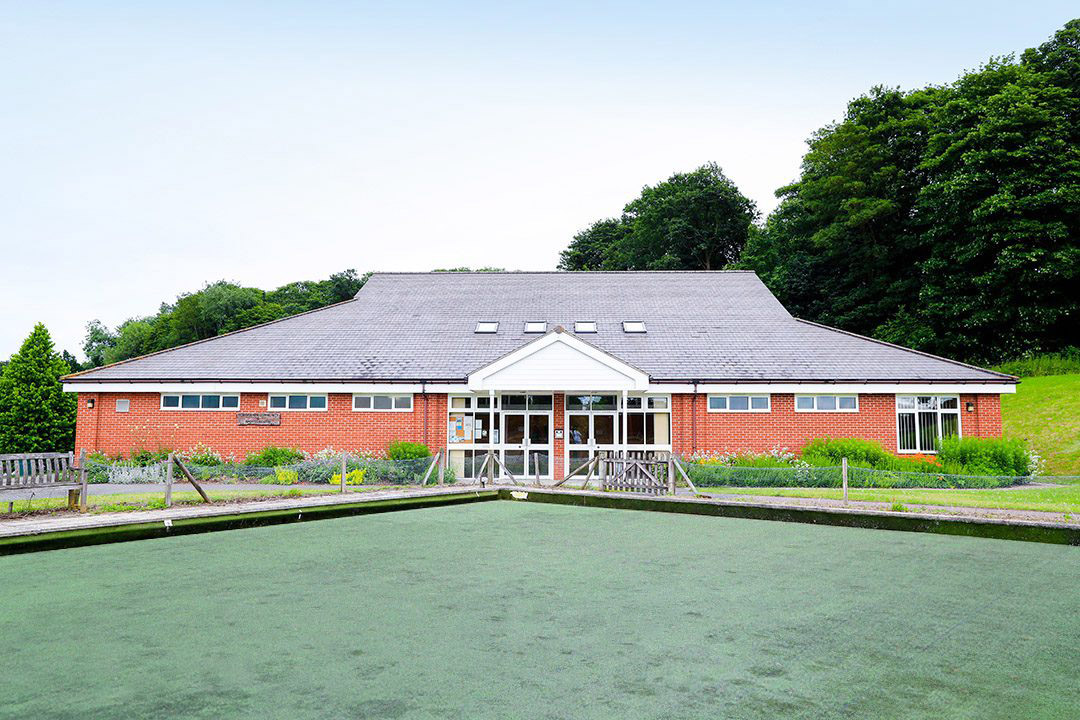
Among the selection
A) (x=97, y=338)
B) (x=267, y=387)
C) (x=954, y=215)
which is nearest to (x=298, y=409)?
(x=267, y=387)

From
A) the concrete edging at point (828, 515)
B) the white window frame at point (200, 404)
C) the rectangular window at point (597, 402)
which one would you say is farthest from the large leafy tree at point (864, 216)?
the white window frame at point (200, 404)

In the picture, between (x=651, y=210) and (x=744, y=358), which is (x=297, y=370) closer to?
(x=744, y=358)

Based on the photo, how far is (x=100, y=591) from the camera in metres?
6.20

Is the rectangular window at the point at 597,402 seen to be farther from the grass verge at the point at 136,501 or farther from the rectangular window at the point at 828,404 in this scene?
the grass verge at the point at 136,501

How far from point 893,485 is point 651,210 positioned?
37101mm

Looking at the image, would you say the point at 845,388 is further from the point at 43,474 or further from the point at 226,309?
the point at 226,309

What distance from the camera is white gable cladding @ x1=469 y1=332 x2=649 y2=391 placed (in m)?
19.4

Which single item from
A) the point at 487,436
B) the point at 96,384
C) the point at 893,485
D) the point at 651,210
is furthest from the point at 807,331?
the point at 651,210

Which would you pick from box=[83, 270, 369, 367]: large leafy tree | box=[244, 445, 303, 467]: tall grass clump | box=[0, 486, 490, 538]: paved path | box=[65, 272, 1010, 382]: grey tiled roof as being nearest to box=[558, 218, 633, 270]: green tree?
box=[83, 270, 369, 367]: large leafy tree

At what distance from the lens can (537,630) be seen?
5027mm

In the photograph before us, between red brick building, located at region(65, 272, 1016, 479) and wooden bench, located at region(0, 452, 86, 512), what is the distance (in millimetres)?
9831

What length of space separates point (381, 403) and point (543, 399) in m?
4.72

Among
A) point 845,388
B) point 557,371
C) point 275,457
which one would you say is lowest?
point 275,457

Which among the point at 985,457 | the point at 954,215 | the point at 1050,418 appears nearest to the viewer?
the point at 985,457
